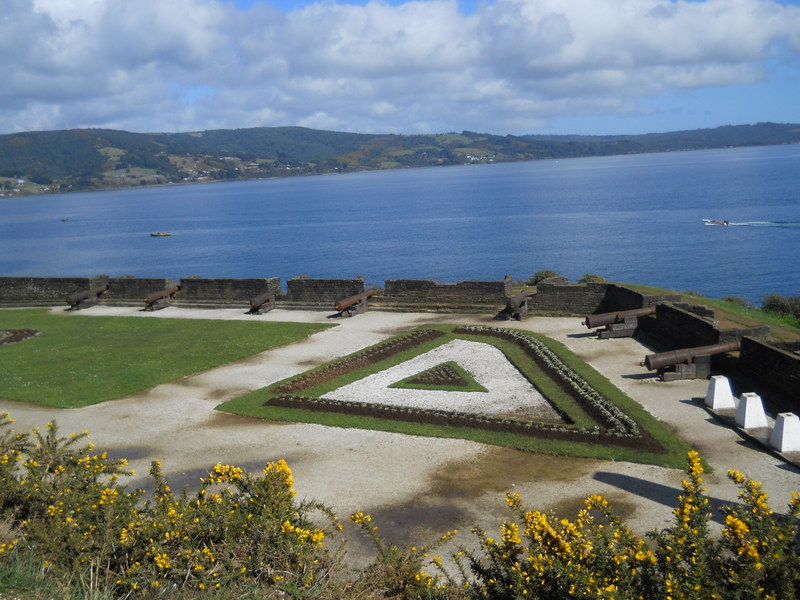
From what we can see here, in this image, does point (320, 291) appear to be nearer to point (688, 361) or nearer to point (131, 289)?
point (131, 289)

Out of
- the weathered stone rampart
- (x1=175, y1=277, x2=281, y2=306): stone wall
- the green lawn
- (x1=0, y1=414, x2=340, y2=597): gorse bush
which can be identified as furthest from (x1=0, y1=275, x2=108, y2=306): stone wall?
(x1=0, y1=414, x2=340, y2=597): gorse bush

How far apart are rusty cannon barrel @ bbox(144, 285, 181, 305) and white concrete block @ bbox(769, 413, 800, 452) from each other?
2413 centimetres

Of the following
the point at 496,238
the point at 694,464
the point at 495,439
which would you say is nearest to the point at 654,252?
the point at 496,238

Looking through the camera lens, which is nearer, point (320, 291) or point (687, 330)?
point (687, 330)

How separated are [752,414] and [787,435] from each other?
3.53 feet

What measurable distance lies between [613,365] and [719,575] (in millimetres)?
12488

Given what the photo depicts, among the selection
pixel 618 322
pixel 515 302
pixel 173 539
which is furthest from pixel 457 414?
pixel 515 302

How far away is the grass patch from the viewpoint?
1204cm

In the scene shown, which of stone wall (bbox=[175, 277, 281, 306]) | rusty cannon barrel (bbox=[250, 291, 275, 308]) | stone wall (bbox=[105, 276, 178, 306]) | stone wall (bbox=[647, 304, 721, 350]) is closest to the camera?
stone wall (bbox=[647, 304, 721, 350])

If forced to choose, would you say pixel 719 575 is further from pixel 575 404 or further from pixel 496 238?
pixel 496 238

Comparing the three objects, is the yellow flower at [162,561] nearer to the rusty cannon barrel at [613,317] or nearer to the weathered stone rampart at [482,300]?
the weathered stone rampart at [482,300]

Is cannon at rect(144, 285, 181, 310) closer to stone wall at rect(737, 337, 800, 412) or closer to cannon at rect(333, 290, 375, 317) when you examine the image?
cannon at rect(333, 290, 375, 317)

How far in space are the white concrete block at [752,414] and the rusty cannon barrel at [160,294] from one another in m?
23.4

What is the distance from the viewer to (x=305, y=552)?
22.1 ft
